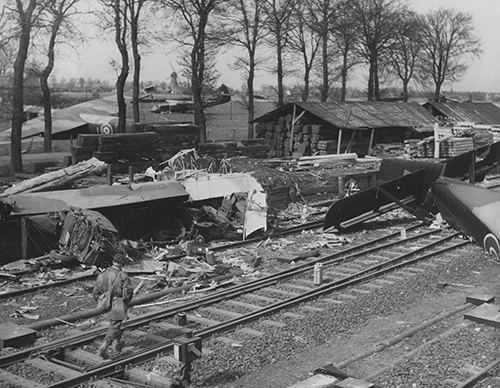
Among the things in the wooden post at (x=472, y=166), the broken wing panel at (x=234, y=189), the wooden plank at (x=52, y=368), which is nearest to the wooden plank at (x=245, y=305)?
the wooden plank at (x=52, y=368)

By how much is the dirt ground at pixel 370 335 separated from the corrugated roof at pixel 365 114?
69.8ft

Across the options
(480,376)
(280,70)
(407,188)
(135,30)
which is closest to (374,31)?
(280,70)

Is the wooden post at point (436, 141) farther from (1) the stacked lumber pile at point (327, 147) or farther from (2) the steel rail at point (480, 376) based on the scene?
(2) the steel rail at point (480, 376)

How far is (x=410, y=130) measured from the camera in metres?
39.7

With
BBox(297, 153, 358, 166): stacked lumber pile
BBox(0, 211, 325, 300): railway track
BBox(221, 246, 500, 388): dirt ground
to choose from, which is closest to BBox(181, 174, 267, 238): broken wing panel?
BBox(0, 211, 325, 300): railway track

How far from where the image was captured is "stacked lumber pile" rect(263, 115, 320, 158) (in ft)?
113

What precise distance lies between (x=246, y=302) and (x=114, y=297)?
366 centimetres

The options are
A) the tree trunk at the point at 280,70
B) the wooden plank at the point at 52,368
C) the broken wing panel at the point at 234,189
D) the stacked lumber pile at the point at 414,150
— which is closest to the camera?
the wooden plank at the point at 52,368

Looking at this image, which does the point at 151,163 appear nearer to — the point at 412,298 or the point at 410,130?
the point at 412,298

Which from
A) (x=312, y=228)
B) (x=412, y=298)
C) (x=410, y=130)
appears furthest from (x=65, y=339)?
(x=410, y=130)

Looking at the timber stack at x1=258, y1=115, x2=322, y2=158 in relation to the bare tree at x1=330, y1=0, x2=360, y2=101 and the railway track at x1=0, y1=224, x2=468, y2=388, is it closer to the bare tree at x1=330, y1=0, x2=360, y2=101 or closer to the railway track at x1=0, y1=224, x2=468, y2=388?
the bare tree at x1=330, y1=0, x2=360, y2=101

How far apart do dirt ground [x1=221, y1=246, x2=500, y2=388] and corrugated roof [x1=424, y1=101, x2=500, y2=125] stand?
115 feet

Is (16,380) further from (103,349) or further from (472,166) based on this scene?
(472,166)

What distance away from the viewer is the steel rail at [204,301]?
8938mm
